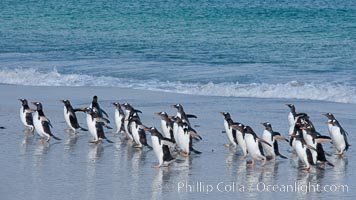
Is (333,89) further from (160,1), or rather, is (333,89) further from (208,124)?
(160,1)

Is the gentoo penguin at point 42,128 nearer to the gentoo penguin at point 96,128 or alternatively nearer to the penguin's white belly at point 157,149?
the gentoo penguin at point 96,128

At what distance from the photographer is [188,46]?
30281mm

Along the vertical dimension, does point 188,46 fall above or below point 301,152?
above

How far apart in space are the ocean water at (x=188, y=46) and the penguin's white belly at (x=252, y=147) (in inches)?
244

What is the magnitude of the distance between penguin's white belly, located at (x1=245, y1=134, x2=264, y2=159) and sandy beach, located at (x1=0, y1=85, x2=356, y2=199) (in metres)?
0.19

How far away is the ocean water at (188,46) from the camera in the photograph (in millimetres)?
21422

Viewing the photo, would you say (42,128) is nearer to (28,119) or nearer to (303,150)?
(28,119)

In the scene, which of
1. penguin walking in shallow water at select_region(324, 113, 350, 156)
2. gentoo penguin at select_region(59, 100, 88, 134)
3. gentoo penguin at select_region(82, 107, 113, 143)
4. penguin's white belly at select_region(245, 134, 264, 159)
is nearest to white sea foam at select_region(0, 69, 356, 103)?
→ penguin walking in shallow water at select_region(324, 113, 350, 156)

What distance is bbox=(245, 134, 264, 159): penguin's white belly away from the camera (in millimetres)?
12391

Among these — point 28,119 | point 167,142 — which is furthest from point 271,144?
point 28,119

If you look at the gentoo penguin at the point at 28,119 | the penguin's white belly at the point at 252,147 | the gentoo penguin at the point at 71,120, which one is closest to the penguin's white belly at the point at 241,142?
the penguin's white belly at the point at 252,147

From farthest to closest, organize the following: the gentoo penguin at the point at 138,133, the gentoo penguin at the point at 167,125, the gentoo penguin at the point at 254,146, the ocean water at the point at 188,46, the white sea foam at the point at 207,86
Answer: the ocean water at the point at 188,46 → the white sea foam at the point at 207,86 → the gentoo penguin at the point at 167,125 → the gentoo penguin at the point at 138,133 → the gentoo penguin at the point at 254,146

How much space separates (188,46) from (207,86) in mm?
10105

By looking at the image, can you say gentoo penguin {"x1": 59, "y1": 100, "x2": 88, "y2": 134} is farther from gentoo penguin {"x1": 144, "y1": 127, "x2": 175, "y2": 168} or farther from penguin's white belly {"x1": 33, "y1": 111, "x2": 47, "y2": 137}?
gentoo penguin {"x1": 144, "y1": 127, "x2": 175, "y2": 168}
